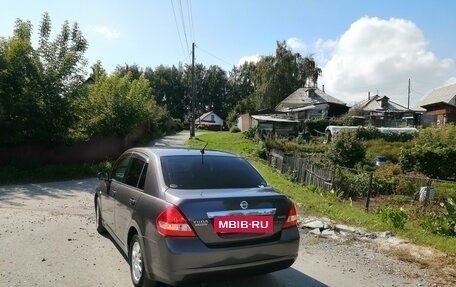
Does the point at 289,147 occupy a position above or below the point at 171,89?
below

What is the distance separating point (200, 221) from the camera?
3.79 meters

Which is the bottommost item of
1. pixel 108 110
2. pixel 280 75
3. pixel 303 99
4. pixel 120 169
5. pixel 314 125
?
Answer: pixel 120 169

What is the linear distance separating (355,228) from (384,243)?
911 millimetres

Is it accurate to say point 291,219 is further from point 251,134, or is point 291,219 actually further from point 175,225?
point 251,134

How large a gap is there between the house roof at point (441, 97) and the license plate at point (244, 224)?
47.6 meters

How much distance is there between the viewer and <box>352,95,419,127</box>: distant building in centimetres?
4447

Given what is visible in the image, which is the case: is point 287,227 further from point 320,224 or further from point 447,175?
point 447,175

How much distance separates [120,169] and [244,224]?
2542mm

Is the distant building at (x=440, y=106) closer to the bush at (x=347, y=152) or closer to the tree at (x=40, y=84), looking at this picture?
the bush at (x=347, y=152)

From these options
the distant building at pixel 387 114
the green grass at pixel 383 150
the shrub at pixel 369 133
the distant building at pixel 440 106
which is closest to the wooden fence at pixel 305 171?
the green grass at pixel 383 150

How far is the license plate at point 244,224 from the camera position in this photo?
3848 mm

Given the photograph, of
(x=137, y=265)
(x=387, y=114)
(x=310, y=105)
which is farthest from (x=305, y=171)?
(x=387, y=114)

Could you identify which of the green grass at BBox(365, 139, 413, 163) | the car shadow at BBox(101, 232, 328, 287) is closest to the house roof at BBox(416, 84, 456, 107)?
the green grass at BBox(365, 139, 413, 163)

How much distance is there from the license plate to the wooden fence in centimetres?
991
